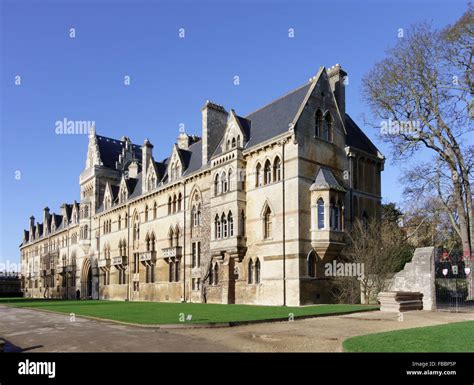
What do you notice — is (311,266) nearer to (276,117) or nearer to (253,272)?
(253,272)

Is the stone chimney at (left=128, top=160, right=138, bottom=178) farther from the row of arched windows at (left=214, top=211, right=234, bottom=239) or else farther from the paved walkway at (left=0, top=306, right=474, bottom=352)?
the paved walkway at (left=0, top=306, right=474, bottom=352)

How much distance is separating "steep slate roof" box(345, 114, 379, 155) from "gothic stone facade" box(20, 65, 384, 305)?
0.11 metres

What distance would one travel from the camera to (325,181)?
30.5m

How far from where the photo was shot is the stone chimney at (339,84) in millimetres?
35125

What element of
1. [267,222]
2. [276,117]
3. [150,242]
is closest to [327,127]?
[276,117]

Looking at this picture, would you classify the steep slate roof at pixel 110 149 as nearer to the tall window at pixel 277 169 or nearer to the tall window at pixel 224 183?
the tall window at pixel 224 183

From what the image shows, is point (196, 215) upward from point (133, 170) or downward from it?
downward

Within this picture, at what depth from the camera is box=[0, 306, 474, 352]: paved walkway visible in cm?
1283

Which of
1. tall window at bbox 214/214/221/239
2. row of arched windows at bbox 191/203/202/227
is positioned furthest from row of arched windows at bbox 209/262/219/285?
row of arched windows at bbox 191/203/202/227

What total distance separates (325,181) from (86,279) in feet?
152

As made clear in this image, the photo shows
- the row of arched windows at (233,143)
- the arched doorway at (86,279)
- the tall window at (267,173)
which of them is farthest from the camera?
the arched doorway at (86,279)

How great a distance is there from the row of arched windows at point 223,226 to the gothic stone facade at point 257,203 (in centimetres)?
8

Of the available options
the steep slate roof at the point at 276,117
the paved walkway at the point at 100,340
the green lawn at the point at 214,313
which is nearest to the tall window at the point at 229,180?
the steep slate roof at the point at 276,117

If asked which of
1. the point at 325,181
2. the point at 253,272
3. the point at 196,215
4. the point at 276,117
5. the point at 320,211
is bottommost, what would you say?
the point at 253,272
